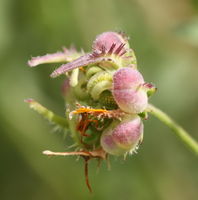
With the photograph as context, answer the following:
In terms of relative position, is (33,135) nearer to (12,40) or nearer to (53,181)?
(53,181)

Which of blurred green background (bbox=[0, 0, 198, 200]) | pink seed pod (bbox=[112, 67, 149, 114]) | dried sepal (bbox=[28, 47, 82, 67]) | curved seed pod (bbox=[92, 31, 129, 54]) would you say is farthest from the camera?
blurred green background (bbox=[0, 0, 198, 200])

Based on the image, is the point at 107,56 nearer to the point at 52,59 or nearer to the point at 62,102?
the point at 52,59

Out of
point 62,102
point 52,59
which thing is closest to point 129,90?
point 52,59

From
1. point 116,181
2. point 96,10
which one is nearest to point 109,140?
point 116,181

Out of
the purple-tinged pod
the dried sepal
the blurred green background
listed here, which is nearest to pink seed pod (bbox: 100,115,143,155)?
the purple-tinged pod

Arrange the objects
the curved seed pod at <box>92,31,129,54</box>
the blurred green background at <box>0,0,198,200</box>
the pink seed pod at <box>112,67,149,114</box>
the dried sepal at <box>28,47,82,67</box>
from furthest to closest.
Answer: the blurred green background at <box>0,0,198,200</box>
the dried sepal at <box>28,47,82,67</box>
the curved seed pod at <box>92,31,129,54</box>
the pink seed pod at <box>112,67,149,114</box>

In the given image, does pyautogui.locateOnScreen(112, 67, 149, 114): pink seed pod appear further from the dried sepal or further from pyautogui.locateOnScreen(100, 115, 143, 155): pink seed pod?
the dried sepal

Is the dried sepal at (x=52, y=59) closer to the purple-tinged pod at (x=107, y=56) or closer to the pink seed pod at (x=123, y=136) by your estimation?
the purple-tinged pod at (x=107, y=56)
